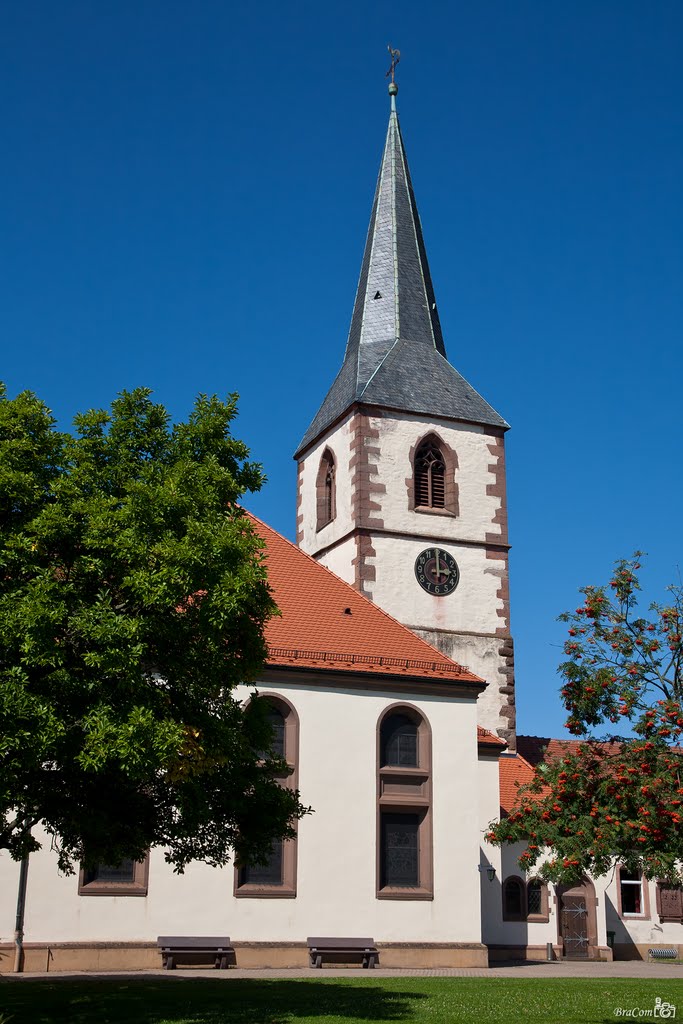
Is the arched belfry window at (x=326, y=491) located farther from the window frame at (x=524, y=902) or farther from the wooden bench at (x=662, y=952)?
the wooden bench at (x=662, y=952)

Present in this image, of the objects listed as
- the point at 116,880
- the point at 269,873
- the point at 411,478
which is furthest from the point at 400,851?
the point at 411,478

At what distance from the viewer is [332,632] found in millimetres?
26953

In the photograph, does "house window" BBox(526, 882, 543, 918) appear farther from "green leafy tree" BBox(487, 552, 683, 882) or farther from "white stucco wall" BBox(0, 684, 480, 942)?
"green leafy tree" BBox(487, 552, 683, 882)

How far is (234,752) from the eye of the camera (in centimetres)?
1611

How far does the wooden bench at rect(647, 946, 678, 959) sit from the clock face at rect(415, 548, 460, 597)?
13.2 metres

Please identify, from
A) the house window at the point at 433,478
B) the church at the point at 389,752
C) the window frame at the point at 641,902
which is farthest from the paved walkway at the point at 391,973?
the house window at the point at 433,478

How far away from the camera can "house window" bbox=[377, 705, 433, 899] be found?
25250mm

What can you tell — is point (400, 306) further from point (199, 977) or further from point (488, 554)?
point (199, 977)

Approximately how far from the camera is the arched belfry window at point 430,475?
38875 mm

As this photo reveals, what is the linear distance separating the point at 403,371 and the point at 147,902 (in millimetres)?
22672

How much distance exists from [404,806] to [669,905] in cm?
1715

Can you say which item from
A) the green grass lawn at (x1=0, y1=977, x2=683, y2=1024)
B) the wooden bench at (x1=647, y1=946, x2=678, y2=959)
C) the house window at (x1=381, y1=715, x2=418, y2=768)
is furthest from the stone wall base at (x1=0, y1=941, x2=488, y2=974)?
the wooden bench at (x1=647, y1=946, x2=678, y2=959)

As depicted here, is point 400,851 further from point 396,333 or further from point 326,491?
point 396,333

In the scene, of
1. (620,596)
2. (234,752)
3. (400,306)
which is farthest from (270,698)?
(400,306)
